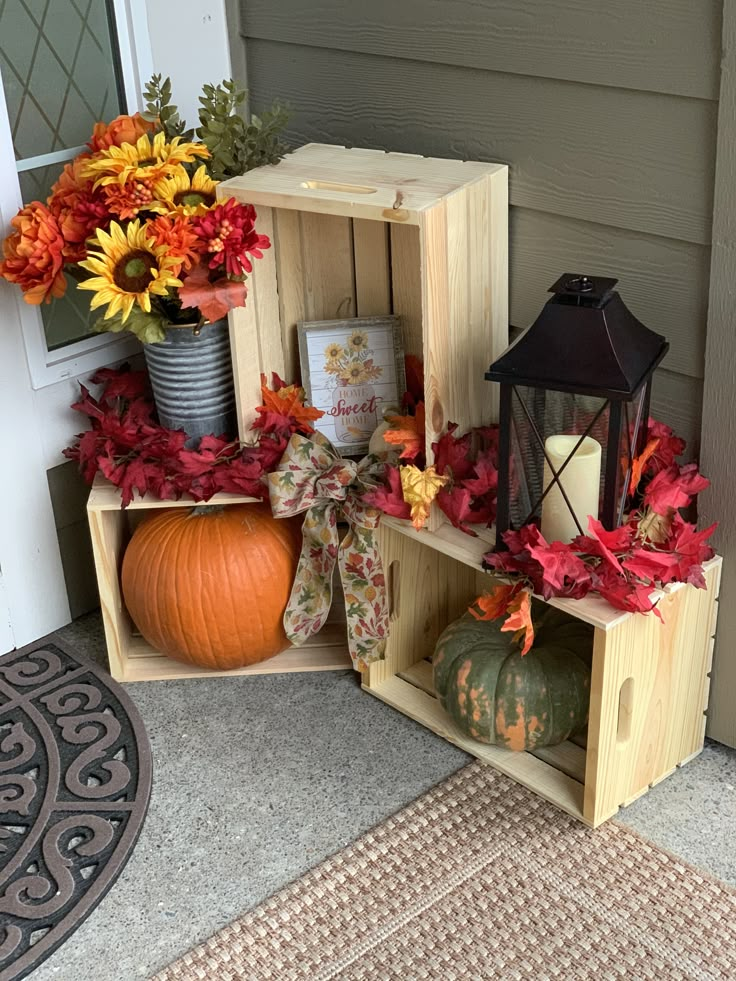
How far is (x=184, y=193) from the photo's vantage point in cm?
191

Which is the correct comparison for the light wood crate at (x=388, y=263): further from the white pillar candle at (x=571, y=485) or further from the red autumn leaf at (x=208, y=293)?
the white pillar candle at (x=571, y=485)

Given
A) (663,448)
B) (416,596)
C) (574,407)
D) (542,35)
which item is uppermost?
(542,35)

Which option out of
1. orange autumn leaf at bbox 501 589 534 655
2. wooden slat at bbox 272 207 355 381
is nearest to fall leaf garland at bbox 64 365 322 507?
wooden slat at bbox 272 207 355 381

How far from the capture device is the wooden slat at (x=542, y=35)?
1603 millimetres

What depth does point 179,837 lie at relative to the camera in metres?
1.83

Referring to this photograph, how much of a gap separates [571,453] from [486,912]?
0.65m

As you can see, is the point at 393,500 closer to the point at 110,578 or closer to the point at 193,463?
the point at 193,463

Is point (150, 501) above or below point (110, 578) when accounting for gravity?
above

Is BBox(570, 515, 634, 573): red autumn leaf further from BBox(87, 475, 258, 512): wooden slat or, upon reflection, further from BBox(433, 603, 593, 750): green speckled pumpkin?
BBox(87, 475, 258, 512): wooden slat

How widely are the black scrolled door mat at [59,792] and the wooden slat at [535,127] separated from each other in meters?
1.09

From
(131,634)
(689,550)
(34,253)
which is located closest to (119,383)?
(34,253)

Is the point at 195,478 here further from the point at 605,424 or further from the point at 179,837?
the point at 605,424

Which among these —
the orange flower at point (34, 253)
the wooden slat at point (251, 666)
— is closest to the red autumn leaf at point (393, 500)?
the wooden slat at point (251, 666)

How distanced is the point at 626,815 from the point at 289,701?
62cm
